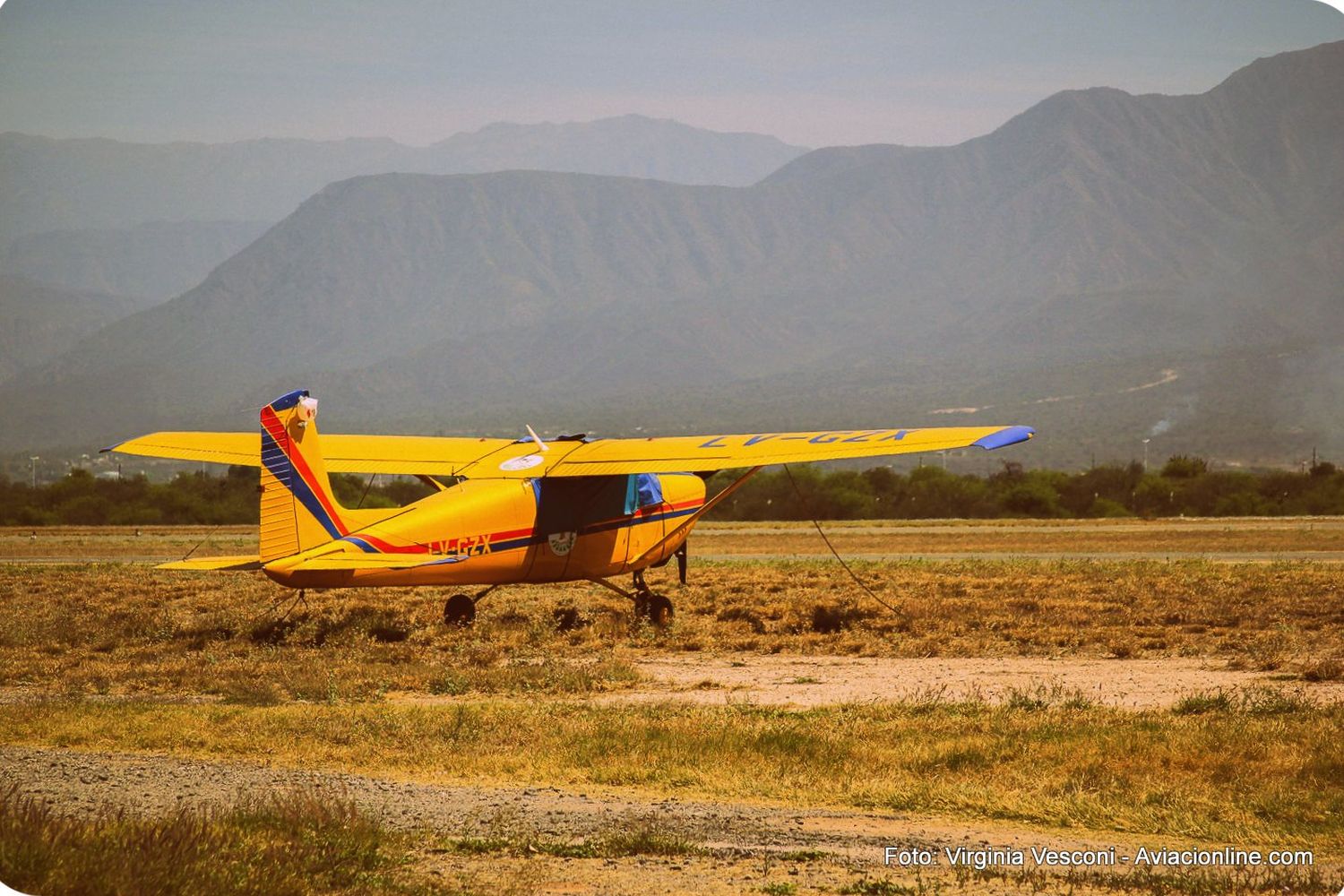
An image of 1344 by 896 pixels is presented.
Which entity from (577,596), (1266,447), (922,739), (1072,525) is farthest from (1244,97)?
(922,739)

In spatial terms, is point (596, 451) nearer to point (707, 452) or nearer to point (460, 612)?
point (707, 452)

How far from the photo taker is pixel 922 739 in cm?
1195

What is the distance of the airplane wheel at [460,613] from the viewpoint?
19625 millimetres

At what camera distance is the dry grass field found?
27.1ft

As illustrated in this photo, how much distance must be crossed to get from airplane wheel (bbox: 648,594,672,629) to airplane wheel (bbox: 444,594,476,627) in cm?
264

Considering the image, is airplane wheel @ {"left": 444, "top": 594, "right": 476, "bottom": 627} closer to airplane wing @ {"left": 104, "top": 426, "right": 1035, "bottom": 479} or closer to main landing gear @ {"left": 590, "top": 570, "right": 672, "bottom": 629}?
airplane wing @ {"left": 104, "top": 426, "right": 1035, "bottom": 479}

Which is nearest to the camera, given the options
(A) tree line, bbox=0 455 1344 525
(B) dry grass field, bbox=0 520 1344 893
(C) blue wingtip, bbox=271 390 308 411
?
(B) dry grass field, bbox=0 520 1344 893

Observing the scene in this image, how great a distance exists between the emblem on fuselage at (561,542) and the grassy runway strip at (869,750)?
19.6ft

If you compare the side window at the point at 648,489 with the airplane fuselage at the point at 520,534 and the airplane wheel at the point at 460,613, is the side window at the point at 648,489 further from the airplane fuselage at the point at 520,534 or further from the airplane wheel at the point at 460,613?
the airplane wheel at the point at 460,613

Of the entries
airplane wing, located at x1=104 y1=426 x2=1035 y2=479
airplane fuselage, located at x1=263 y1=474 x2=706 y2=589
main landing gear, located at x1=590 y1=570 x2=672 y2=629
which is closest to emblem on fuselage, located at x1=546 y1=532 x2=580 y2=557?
airplane fuselage, located at x1=263 y1=474 x2=706 y2=589

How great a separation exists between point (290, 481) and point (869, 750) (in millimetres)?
8847

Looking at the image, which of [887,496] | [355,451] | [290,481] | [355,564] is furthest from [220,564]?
[887,496]

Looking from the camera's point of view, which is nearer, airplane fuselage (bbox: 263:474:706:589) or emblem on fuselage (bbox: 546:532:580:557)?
airplane fuselage (bbox: 263:474:706:589)

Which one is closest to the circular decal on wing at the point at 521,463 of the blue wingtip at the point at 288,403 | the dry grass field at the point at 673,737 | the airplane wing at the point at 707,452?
the airplane wing at the point at 707,452
